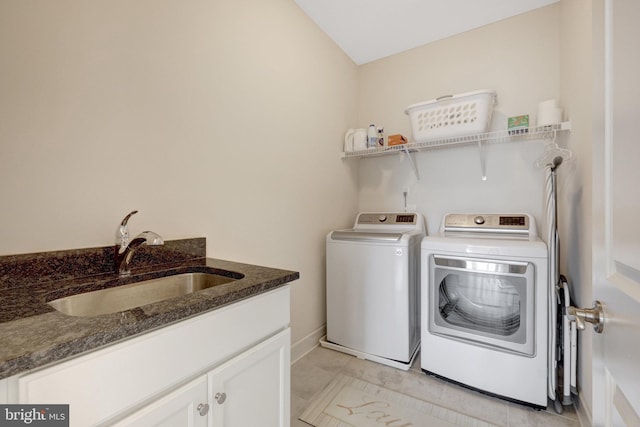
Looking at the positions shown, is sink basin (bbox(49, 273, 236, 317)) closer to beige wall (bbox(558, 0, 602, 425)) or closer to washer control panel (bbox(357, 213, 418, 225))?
washer control panel (bbox(357, 213, 418, 225))

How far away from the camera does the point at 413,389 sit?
A: 1788mm

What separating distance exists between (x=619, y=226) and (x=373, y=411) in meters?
1.59

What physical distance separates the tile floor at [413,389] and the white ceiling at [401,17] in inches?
108

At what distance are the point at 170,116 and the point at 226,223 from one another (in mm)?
617

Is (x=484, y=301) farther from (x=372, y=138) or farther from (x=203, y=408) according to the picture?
(x=203, y=408)

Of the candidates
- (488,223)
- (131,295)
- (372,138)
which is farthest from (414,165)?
(131,295)

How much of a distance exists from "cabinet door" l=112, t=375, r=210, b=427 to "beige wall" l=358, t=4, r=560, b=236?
7.42 ft

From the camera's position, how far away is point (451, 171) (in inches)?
96.2

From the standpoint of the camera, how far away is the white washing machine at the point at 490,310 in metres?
1.60

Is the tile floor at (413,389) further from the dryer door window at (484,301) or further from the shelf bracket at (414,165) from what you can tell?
the shelf bracket at (414,165)

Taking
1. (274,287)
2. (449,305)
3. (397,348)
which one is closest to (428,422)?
(397,348)

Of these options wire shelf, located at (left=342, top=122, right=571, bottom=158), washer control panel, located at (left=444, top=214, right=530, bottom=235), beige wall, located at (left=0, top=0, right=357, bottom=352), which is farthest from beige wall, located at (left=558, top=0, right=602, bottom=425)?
beige wall, located at (left=0, top=0, right=357, bottom=352)

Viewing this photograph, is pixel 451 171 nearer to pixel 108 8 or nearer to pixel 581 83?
pixel 581 83

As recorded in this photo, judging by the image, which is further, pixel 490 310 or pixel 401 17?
pixel 401 17
